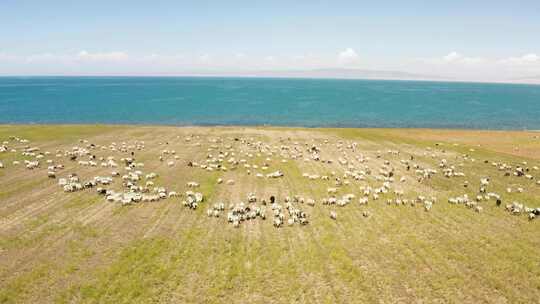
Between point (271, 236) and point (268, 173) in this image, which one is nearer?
point (271, 236)

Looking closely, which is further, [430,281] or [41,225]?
[41,225]

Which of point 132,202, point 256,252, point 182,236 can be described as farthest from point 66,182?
point 256,252

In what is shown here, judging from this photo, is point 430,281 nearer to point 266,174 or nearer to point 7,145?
point 266,174

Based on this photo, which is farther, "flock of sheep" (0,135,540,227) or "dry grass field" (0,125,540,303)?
"flock of sheep" (0,135,540,227)

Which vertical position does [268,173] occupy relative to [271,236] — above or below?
above
